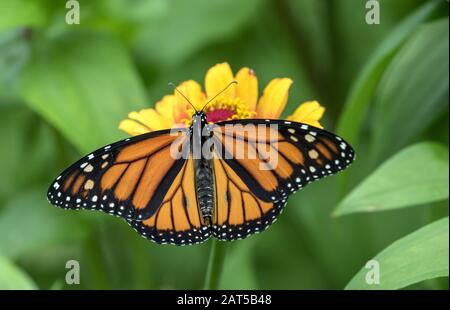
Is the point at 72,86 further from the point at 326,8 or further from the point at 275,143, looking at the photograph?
the point at 326,8

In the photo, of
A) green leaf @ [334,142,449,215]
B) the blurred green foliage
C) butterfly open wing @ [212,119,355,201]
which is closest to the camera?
butterfly open wing @ [212,119,355,201]

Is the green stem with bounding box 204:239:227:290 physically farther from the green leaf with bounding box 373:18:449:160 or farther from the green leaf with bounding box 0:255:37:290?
the green leaf with bounding box 373:18:449:160

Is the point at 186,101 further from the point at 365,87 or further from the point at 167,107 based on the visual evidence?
the point at 365,87

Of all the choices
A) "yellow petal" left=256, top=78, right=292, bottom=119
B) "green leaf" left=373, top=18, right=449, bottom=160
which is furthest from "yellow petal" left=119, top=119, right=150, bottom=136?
"green leaf" left=373, top=18, right=449, bottom=160

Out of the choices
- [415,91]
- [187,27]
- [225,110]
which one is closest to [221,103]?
[225,110]

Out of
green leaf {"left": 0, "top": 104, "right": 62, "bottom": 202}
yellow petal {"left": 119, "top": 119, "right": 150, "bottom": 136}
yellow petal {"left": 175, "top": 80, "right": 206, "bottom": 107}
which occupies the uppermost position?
green leaf {"left": 0, "top": 104, "right": 62, "bottom": 202}
